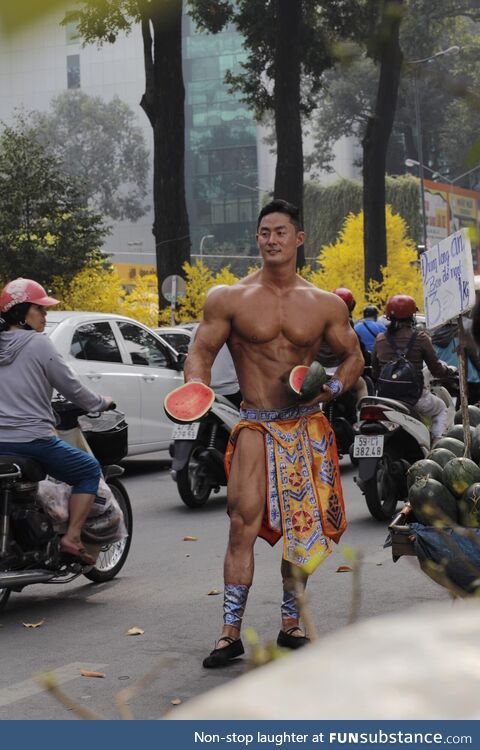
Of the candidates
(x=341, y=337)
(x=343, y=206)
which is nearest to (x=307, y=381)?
(x=341, y=337)

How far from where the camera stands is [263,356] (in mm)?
5379

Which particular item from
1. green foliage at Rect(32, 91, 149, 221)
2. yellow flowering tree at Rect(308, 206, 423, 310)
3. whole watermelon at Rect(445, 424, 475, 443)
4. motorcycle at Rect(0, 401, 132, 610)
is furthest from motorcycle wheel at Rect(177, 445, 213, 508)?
yellow flowering tree at Rect(308, 206, 423, 310)

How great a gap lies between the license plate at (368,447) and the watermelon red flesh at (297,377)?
347 centimetres

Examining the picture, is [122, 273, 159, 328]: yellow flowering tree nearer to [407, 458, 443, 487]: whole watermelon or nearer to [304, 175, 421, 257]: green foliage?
[407, 458, 443, 487]: whole watermelon

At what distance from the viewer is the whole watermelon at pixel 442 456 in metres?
5.66

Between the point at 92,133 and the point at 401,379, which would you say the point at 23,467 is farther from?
the point at 92,133

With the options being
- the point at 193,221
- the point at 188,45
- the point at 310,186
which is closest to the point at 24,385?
the point at 188,45

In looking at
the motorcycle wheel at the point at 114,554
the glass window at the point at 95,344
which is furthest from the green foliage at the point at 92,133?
the glass window at the point at 95,344

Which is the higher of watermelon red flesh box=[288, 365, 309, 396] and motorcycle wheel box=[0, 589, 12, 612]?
watermelon red flesh box=[288, 365, 309, 396]

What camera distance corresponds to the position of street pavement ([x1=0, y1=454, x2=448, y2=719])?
16.2 feet

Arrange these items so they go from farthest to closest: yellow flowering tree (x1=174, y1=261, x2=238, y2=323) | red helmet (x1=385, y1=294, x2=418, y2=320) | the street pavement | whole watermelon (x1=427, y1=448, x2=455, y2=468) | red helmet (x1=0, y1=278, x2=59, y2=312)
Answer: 1. yellow flowering tree (x1=174, y1=261, x2=238, y2=323)
2. red helmet (x1=385, y1=294, x2=418, y2=320)
3. red helmet (x1=0, y1=278, x2=59, y2=312)
4. whole watermelon (x1=427, y1=448, x2=455, y2=468)
5. the street pavement

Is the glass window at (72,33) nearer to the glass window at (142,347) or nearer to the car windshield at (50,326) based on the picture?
the car windshield at (50,326)

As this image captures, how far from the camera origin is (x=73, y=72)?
1153 mm

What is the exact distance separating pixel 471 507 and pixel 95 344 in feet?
23.1
